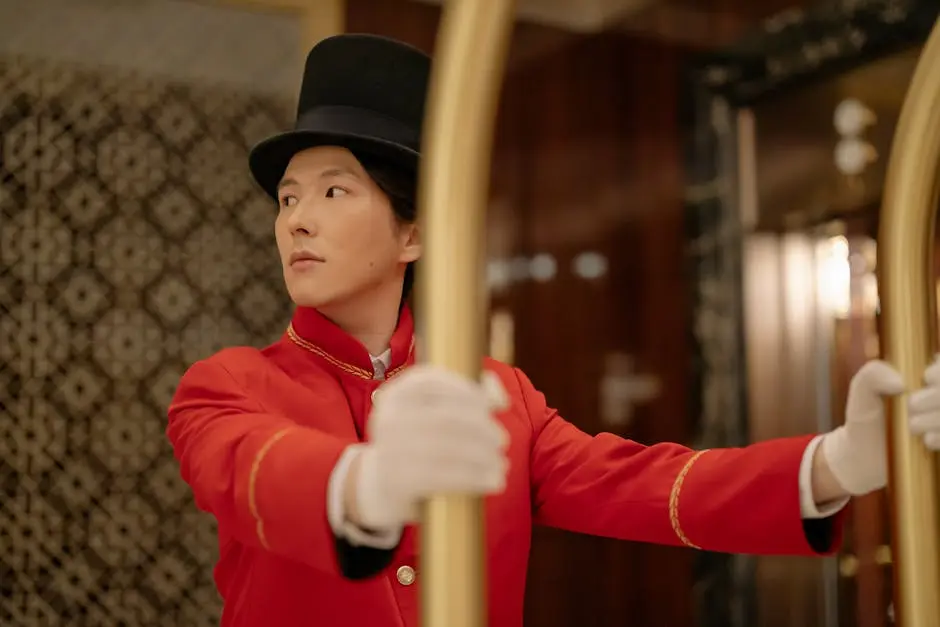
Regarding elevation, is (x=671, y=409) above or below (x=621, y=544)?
above

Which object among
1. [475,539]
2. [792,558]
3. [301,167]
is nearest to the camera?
[475,539]

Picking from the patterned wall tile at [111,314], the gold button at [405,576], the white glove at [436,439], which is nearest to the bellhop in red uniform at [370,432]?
the gold button at [405,576]

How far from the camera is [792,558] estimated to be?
7.58ft

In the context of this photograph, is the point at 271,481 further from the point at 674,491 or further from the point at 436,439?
the point at 674,491

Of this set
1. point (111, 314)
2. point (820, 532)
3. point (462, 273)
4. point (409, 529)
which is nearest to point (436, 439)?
point (462, 273)

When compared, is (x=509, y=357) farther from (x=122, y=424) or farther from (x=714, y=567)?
(x=122, y=424)

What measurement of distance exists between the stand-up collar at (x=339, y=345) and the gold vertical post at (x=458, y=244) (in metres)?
0.33

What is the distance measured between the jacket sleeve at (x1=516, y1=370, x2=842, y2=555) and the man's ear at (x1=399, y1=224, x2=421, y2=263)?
17cm

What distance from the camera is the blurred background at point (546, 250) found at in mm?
1954

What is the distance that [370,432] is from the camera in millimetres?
625

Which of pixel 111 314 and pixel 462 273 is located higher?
pixel 111 314

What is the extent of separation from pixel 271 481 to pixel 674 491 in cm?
36

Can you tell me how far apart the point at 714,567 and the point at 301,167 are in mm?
1979

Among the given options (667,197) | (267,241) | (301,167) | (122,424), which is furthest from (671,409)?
(301,167)
